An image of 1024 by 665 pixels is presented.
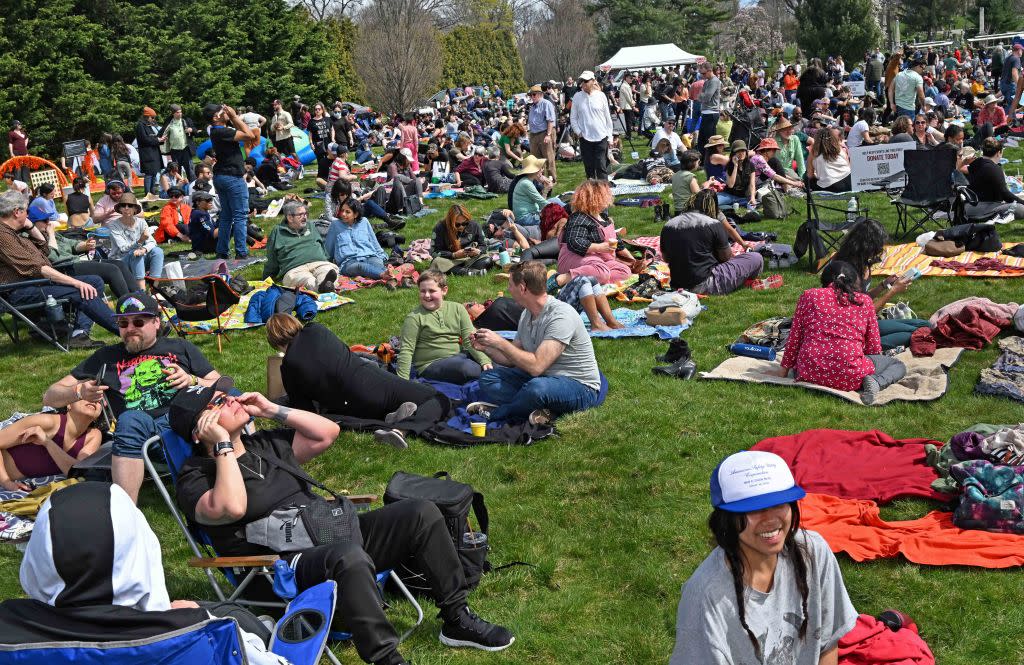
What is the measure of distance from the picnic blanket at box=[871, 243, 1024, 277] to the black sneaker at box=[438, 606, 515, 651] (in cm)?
713

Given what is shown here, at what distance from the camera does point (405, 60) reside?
122ft

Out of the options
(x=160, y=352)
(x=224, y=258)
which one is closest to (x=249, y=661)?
(x=160, y=352)

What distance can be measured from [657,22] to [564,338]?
51.2 meters

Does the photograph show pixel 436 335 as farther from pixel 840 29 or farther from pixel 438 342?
pixel 840 29

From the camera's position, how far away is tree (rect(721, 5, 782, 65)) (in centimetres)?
6600

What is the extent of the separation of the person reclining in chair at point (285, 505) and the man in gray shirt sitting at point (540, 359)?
2.59 metres

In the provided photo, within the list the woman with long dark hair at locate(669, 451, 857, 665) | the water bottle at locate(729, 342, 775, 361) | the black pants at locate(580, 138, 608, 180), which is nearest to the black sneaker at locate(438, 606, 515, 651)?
the woman with long dark hair at locate(669, 451, 857, 665)

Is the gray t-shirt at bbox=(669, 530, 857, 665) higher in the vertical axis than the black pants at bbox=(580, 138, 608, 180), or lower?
lower

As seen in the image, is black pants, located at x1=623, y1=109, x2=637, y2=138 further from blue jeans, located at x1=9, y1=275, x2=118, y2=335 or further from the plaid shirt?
the plaid shirt

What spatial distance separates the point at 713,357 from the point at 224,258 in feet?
26.0

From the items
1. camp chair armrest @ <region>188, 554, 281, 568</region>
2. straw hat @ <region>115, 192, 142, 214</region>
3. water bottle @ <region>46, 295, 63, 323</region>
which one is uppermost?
A: straw hat @ <region>115, 192, 142, 214</region>

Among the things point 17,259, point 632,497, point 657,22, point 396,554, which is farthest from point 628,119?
point 657,22

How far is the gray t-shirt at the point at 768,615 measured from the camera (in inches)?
117

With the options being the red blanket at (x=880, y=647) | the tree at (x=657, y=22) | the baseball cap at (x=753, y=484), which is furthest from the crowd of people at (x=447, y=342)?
the tree at (x=657, y=22)
